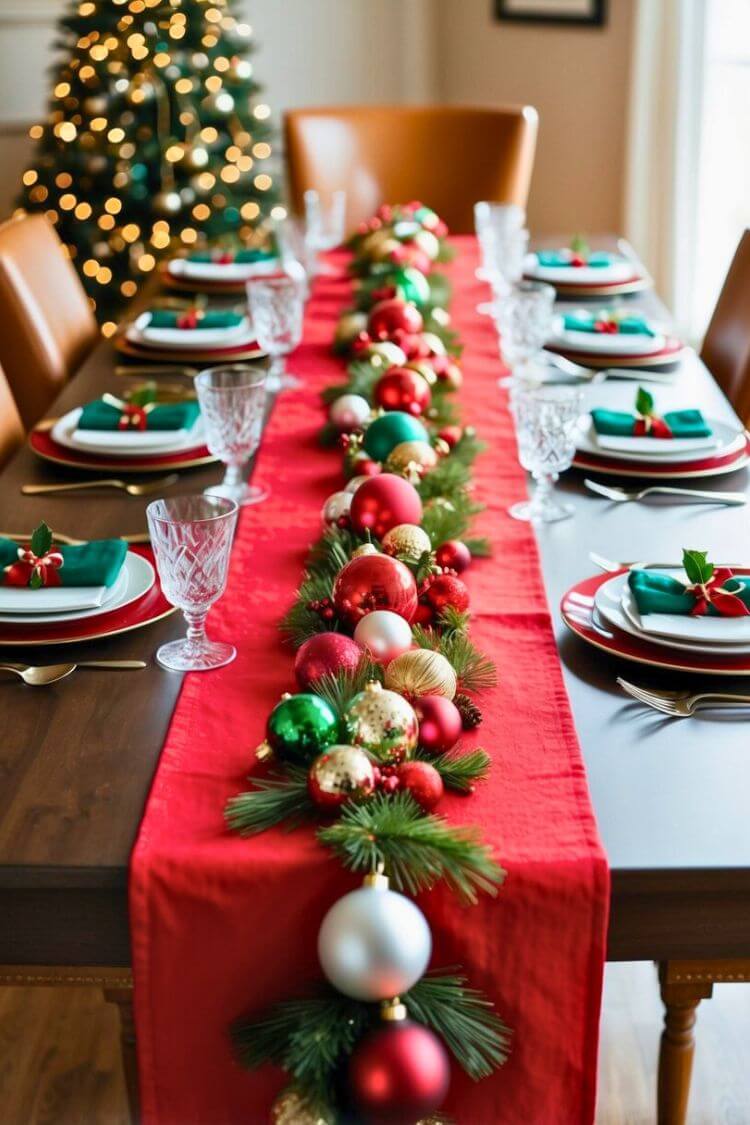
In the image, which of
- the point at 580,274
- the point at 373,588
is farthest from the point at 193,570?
the point at 580,274

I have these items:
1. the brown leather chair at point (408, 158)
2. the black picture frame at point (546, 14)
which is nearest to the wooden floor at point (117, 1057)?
the brown leather chair at point (408, 158)

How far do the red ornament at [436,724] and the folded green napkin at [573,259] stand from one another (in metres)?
1.72

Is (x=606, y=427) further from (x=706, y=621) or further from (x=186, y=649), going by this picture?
(x=186, y=649)

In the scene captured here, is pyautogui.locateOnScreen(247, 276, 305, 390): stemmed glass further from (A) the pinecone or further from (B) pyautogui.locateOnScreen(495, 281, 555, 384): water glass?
(A) the pinecone

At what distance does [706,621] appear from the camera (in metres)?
1.15

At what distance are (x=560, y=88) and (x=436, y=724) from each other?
3.98 m

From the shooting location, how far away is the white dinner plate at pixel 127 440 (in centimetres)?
166

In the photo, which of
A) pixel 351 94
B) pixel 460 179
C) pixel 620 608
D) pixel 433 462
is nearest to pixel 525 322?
pixel 433 462

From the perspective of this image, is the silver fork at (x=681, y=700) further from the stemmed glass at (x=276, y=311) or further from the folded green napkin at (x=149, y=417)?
the stemmed glass at (x=276, y=311)

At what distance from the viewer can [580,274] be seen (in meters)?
2.50

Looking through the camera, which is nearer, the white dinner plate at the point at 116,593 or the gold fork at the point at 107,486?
the white dinner plate at the point at 116,593

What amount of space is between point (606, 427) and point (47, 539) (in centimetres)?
75

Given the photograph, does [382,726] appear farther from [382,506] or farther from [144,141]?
[144,141]

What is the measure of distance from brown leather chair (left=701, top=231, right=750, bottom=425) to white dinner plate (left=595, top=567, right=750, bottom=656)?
0.90 meters
